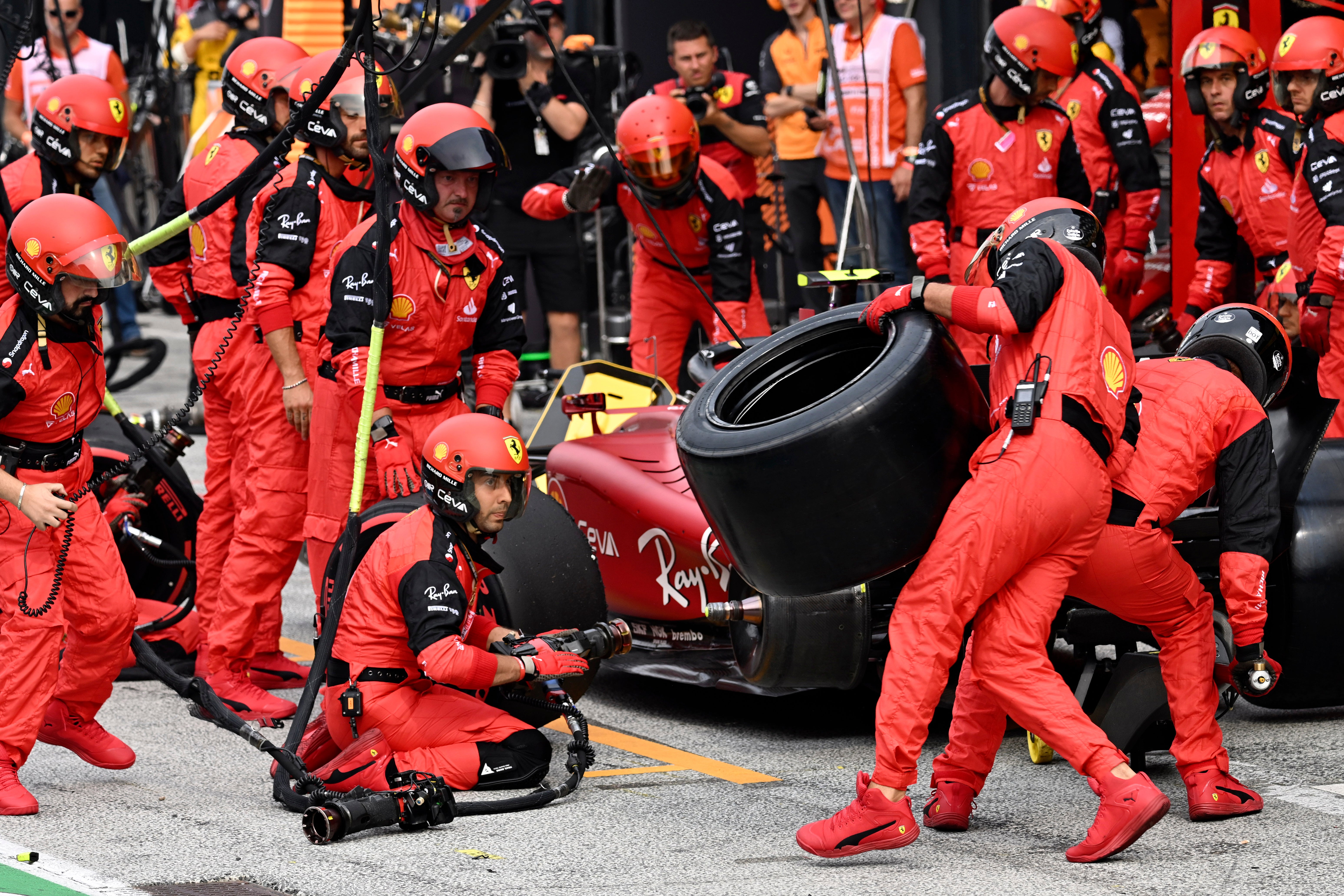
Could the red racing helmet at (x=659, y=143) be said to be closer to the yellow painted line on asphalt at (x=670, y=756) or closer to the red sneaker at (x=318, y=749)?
the yellow painted line on asphalt at (x=670, y=756)

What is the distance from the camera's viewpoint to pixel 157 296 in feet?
61.1

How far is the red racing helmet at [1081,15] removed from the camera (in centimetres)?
985

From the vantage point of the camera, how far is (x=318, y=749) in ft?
19.0

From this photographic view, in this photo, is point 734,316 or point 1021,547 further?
point 734,316

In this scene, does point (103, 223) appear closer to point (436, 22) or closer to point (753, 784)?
point (436, 22)

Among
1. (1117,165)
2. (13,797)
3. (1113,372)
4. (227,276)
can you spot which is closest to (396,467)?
(227,276)

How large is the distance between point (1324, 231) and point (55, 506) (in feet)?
17.5

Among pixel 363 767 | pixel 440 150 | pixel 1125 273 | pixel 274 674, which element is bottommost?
pixel 274 674

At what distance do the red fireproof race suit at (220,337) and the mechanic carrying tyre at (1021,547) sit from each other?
334cm

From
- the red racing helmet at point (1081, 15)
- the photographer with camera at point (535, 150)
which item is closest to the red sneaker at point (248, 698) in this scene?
the photographer with camera at point (535, 150)

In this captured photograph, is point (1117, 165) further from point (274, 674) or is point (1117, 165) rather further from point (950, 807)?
point (950, 807)

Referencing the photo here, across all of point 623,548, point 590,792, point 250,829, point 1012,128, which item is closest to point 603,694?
point 623,548

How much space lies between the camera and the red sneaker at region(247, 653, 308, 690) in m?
7.20

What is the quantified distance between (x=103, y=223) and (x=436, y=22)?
4.12ft
